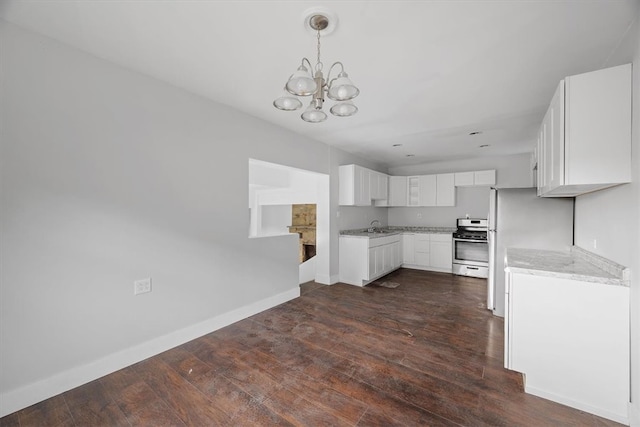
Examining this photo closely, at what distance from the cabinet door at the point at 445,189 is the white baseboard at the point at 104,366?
4.91m

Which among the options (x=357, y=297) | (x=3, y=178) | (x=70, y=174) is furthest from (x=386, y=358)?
(x=3, y=178)

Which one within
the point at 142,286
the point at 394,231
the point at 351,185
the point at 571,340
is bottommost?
the point at 571,340

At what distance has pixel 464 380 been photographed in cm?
206

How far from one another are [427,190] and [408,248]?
1.46 metres

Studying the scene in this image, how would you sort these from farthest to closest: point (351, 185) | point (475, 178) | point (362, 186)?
point (475, 178)
point (362, 186)
point (351, 185)

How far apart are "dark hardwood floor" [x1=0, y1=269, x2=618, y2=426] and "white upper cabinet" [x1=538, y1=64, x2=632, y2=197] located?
1.58 metres

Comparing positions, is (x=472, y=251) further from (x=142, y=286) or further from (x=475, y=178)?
(x=142, y=286)

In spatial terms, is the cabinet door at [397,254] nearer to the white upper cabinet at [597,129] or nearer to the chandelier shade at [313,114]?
the white upper cabinet at [597,129]

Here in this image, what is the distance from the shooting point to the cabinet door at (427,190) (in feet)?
20.3

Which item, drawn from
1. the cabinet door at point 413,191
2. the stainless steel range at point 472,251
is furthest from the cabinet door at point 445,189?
the stainless steel range at point 472,251

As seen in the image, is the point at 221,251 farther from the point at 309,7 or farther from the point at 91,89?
the point at 309,7

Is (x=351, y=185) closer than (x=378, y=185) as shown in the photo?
Yes

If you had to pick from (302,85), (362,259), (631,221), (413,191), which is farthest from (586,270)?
(413,191)

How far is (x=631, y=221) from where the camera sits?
1614mm
